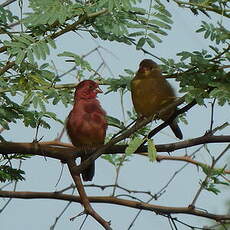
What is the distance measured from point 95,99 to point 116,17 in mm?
1592

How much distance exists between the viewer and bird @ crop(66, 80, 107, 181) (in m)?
4.64

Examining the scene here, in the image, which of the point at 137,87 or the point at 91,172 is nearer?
the point at 137,87

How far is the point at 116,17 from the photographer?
3381mm

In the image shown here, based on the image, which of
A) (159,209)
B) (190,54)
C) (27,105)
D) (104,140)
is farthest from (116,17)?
(104,140)

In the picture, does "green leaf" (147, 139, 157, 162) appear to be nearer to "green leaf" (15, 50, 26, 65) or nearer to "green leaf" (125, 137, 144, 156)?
"green leaf" (125, 137, 144, 156)

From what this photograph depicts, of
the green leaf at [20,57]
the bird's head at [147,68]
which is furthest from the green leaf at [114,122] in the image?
the green leaf at [20,57]

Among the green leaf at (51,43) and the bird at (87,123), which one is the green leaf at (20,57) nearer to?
the green leaf at (51,43)

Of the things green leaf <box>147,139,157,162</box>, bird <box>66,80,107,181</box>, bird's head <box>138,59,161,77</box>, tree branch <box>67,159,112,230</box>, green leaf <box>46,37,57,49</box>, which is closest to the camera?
green leaf <box>147,139,157,162</box>

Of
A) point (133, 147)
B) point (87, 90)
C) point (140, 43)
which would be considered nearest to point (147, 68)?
point (87, 90)

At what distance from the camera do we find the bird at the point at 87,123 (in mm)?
4645

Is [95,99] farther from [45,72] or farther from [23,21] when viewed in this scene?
[23,21]

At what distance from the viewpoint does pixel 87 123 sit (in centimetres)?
477

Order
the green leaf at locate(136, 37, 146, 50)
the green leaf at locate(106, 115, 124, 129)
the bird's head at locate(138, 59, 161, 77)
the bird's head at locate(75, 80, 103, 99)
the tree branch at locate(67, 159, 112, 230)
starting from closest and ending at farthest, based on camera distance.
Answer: the tree branch at locate(67, 159, 112, 230)
the green leaf at locate(136, 37, 146, 50)
the green leaf at locate(106, 115, 124, 129)
the bird's head at locate(75, 80, 103, 99)
the bird's head at locate(138, 59, 161, 77)

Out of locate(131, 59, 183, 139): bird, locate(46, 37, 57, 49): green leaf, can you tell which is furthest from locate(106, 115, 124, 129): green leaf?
locate(46, 37, 57, 49): green leaf
